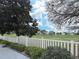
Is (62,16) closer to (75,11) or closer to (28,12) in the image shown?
(75,11)

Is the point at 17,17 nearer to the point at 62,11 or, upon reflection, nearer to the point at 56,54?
the point at 62,11

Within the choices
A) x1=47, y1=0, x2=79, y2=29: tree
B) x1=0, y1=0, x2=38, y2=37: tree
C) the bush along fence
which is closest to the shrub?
the bush along fence

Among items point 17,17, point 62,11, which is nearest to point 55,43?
point 62,11

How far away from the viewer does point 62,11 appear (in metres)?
11.5

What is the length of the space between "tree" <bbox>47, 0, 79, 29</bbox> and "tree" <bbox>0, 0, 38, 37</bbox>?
8434 millimetres

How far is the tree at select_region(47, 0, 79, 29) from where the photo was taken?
1116cm

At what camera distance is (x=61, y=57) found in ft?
22.8

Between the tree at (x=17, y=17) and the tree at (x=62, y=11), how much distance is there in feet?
27.7

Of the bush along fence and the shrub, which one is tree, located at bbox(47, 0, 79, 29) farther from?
the shrub

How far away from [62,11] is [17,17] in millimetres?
10080

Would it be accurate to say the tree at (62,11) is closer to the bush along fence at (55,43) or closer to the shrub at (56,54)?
the bush along fence at (55,43)

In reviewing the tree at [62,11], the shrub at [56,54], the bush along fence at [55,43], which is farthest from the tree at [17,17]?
the shrub at [56,54]

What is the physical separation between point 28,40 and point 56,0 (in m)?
5.89

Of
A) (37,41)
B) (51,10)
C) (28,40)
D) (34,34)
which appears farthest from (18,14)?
(51,10)
